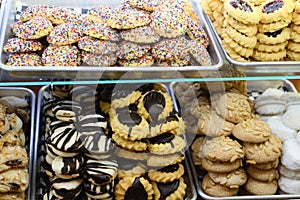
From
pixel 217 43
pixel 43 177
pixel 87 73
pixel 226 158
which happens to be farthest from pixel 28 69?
pixel 226 158

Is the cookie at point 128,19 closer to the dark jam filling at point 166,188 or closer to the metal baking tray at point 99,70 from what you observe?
the metal baking tray at point 99,70

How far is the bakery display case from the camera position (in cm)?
146

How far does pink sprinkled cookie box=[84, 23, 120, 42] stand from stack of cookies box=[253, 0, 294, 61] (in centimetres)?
51

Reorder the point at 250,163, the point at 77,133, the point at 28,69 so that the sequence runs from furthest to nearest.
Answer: the point at 250,163
the point at 77,133
the point at 28,69

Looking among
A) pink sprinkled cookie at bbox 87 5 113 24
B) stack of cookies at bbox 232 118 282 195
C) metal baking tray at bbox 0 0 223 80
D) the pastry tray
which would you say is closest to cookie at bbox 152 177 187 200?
the pastry tray

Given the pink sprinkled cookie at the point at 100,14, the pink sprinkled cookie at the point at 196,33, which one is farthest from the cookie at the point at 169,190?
the pink sprinkled cookie at the point at 100,14

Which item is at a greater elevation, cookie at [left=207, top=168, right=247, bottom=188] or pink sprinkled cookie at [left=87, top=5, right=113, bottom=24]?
pink sprinkled cookie at [left=87, top=5, right=113, bottom=24]

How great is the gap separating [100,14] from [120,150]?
1.64 ft

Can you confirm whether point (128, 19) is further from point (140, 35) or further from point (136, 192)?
point (136, 192)

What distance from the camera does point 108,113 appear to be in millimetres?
1709

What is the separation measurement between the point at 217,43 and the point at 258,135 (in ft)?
1.27

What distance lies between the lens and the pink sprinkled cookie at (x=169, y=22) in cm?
150

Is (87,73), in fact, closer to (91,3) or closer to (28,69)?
(28,69)

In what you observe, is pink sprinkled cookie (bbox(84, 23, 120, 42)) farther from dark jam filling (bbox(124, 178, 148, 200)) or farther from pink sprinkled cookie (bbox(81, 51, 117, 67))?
dark jam filling (bbox(124, 178, 148, 200))
